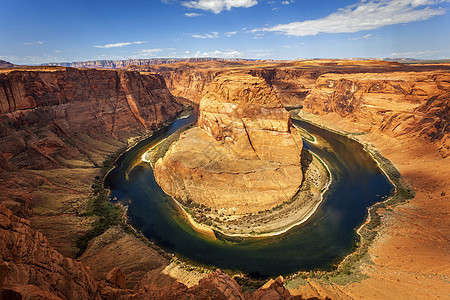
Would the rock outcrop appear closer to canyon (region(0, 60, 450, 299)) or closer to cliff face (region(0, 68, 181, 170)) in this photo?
canyon (region(0, 60, 450, 299))

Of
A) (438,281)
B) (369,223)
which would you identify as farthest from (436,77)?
(438,281)

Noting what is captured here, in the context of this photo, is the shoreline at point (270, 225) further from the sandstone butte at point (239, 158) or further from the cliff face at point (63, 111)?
the cliff face at point (63, 111)

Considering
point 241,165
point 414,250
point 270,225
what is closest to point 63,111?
point 241,165

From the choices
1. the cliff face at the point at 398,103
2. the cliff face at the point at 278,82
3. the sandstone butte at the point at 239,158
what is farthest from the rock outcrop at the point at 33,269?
the cliff face at the point at 278,82

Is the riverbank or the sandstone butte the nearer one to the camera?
the riverbank

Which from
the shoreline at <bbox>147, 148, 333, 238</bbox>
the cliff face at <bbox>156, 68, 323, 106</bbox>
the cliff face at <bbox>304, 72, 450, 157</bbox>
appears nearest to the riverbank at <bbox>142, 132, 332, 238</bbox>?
the shoreline at <bbox>147, 148, 333, 238</bbox>

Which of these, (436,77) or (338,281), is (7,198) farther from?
(436,77)
